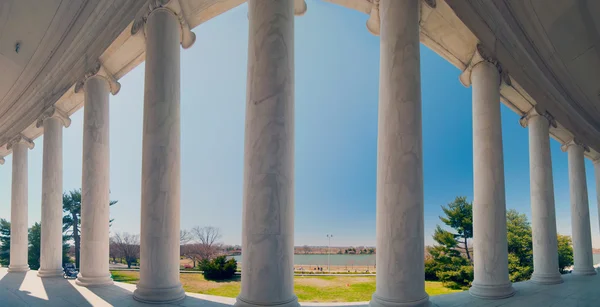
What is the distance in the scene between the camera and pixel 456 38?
167500mm

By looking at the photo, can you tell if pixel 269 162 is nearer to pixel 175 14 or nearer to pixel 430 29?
pixel 175 14

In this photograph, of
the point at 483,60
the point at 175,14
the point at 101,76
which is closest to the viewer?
the point at 175,14

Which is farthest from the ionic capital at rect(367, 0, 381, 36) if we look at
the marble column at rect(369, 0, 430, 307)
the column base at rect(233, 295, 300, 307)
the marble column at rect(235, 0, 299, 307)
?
the column base at rect(233, 295, 300, 307)

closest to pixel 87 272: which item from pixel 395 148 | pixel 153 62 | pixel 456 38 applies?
pixel 153 62

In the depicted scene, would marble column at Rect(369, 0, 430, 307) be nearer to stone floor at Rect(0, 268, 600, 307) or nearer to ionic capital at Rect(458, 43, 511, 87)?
stone floor at Rect(0, 268, 600, 307)

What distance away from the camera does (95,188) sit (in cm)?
17025

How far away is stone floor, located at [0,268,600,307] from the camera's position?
12450 cm

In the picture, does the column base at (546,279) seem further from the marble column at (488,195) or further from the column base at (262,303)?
the column base at (262,303)

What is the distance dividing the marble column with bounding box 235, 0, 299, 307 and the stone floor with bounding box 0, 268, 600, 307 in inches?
1386

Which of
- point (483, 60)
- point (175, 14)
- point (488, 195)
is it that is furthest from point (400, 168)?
point (175, 14)

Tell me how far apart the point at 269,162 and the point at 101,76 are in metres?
134

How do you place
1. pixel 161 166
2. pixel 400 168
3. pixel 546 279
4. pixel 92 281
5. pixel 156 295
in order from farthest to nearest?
pixel 546 279, pixel 92 281, pixel 161 166, pixel 156 295, pixel 400 168

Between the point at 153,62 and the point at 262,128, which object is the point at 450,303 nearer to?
the point at 262,128

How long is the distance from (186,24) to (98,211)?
313 ft
